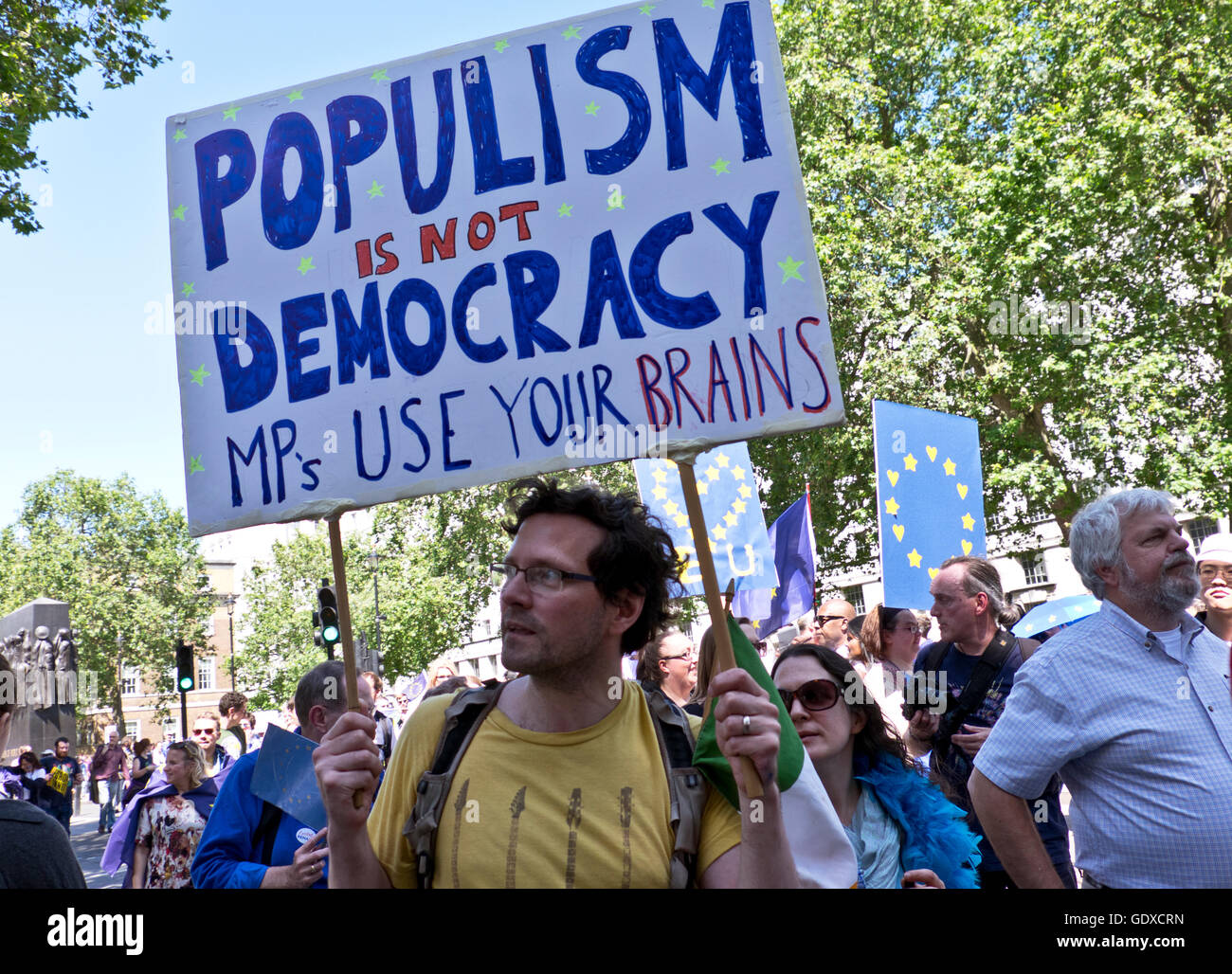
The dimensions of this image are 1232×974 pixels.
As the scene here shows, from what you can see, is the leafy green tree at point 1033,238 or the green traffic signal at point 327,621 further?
the leafy green tree at point 1033,238

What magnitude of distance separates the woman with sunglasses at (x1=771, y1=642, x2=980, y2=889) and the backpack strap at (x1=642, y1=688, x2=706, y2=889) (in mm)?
840

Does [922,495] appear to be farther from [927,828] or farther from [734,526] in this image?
[927,828]

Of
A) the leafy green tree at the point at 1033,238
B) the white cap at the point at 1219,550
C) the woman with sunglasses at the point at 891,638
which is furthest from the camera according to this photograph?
the leafy green tree at the point at 1033,238

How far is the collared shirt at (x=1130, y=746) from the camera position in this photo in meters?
2.73

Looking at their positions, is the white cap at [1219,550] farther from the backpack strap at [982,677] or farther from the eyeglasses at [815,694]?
the eyeglasses at [815,694]

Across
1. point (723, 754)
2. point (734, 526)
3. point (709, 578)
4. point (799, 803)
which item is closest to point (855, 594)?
point (734, 526)

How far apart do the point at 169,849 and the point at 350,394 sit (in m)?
3.82

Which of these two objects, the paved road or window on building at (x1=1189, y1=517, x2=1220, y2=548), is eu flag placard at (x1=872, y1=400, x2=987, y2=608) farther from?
window on building at (x1=1189, y1=517, x2=1220, y2=548)

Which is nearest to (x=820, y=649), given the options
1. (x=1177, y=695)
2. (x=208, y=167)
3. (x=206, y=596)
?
(x=1177, y=695)

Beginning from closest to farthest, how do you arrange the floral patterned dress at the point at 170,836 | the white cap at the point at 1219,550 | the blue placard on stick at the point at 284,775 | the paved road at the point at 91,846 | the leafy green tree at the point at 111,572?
1. the blue placard on stick at the point at 284,775
2. the white cap at the point at 1219,550
3. the floral patterned dress at the point at 170,836
4. the paved road at the point at 91,846
5. the leafy green tree at the point at 111,572

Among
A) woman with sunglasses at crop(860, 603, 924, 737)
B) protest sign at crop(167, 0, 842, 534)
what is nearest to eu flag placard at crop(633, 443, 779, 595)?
woman with sunglasses at crop(860, 603, 924, 737)

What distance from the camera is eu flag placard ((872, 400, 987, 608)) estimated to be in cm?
639

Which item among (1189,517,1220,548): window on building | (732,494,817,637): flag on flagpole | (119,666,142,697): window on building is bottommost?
(732,494,817,637): flag on flagpole

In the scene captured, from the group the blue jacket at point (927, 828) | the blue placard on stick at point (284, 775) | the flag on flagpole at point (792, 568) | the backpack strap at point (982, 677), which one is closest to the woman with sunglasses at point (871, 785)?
Result: the blue jacket at point (927, 828)
